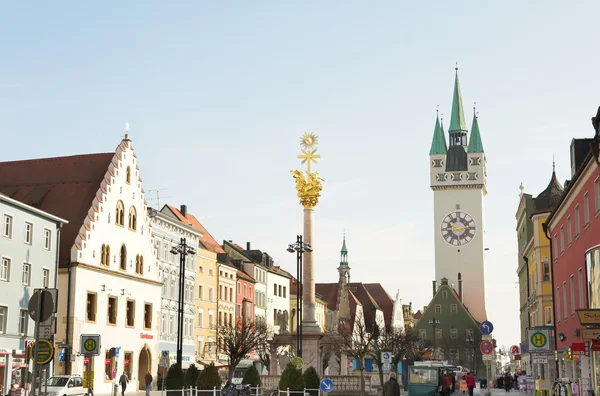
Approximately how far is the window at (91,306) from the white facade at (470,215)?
96.3 meters

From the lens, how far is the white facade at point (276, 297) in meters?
102

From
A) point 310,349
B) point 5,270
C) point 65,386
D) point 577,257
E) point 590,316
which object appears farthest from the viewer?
point 310,349

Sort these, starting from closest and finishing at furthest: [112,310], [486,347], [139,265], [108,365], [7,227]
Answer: [486,347] < [7,227] < [108,365] < [112,310] < [139,265]

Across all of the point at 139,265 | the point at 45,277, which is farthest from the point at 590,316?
the point at 139,265

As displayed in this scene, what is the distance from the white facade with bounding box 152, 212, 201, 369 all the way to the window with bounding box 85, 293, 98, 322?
1179 cm

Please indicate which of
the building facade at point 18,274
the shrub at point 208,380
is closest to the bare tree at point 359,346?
the shrub at point 208,380

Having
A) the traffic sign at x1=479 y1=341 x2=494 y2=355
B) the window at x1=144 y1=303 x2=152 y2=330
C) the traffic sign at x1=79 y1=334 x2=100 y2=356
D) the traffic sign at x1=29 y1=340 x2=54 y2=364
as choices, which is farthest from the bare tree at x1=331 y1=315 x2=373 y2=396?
the traffic sign at x1=29 y1=340 x2=54 y2=364

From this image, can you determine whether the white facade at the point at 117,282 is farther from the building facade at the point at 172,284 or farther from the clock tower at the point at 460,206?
the clock tower at the point at 460,206

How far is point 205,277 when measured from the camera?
80625 millimetres

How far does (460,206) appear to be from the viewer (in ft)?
489

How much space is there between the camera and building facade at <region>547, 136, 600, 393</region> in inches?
1195

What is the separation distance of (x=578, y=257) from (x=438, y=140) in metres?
122

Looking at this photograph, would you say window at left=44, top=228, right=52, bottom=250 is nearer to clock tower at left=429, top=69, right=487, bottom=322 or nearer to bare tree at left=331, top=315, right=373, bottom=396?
bare tree at left=331, top=315, right=373, bottom=396

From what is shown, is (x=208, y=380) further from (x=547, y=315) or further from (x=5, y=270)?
(x=547, y=315)
